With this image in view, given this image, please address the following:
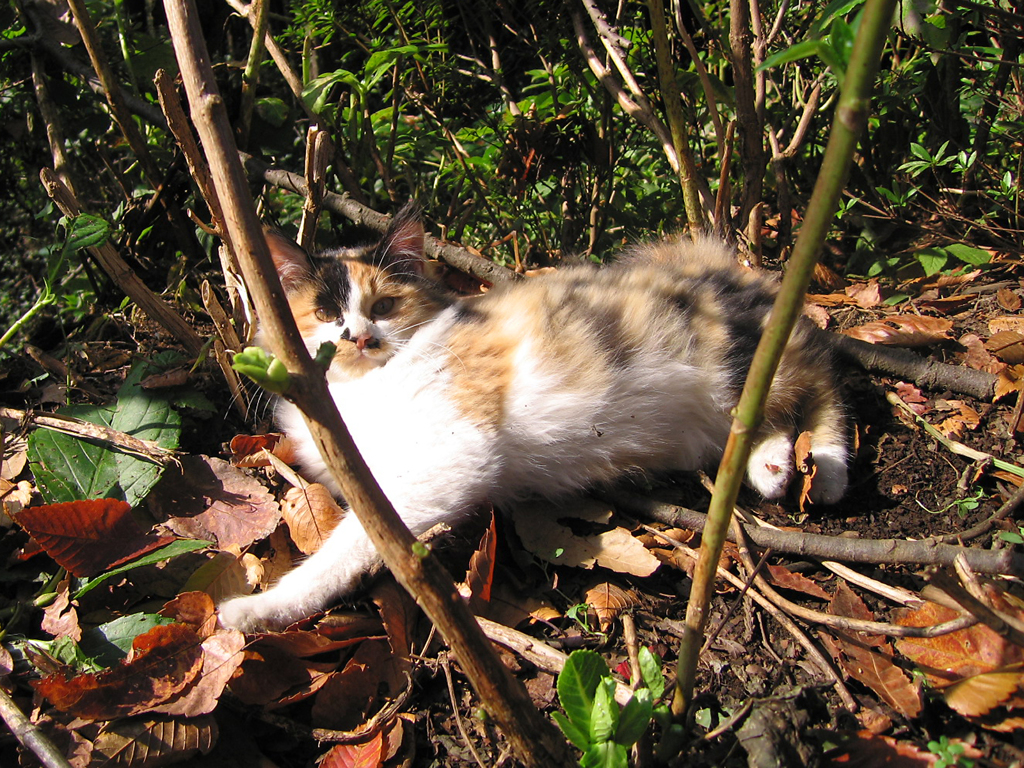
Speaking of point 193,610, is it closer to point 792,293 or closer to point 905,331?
point 792,293

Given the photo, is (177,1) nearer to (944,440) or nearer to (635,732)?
(635,732)

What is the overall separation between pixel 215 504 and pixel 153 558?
1.08 ft

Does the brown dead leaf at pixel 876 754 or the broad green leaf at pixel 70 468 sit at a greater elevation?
the broad green leaf at pixel 70 468

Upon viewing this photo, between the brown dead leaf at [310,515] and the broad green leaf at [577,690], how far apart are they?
97 cm

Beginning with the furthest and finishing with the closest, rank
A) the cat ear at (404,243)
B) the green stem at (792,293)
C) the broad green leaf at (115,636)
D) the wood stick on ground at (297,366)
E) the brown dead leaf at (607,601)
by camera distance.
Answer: the cat ear at (404,243) → the brown dead leaf at (607,601) → the broad green leaf at (115,636) → the wood stick on ground at (297,366) → the green stem at (792,293)

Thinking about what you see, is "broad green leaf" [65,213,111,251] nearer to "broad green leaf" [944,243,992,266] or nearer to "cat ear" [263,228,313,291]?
"cat ear" [263,228,313,291]

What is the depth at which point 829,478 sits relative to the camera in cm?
194

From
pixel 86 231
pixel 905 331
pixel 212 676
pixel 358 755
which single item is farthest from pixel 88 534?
pixel 905 331

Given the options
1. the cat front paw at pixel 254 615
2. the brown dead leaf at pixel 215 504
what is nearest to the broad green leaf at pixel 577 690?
the cat front paw at pixel 254 615

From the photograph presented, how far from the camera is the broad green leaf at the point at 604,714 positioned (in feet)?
3.59

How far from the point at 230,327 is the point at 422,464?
84 centimetres

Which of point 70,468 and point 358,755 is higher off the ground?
point 70,468

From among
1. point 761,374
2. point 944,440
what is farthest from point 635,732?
point 944,440

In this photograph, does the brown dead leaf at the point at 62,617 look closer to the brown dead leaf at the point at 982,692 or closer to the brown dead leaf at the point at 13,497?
the brown dead leaf at the point at 13,497
